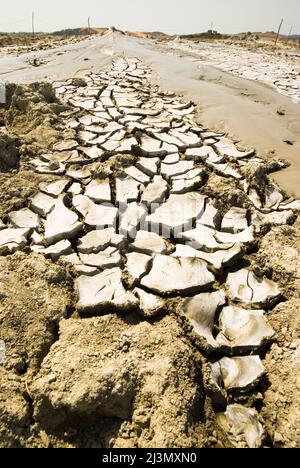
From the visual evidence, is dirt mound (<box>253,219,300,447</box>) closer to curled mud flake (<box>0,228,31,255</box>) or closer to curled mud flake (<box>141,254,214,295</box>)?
curled mud flake (<box>141,254,214,295</box>)

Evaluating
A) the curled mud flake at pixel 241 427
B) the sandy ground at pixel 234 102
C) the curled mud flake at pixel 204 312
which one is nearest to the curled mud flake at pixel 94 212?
the curled mud flake at pixel 204 312

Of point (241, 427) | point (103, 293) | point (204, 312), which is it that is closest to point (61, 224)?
point (103, 293)

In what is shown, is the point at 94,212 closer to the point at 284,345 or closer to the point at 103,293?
the point at 103,293

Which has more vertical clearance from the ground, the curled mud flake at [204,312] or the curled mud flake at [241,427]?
the curled mud flake at [204,312]

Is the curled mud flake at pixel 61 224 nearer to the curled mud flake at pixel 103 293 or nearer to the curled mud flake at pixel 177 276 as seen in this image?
the curled mud flake at pixel 103 293

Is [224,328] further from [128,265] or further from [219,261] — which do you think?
[128,265]

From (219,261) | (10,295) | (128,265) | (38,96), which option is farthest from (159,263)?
(38,96)
